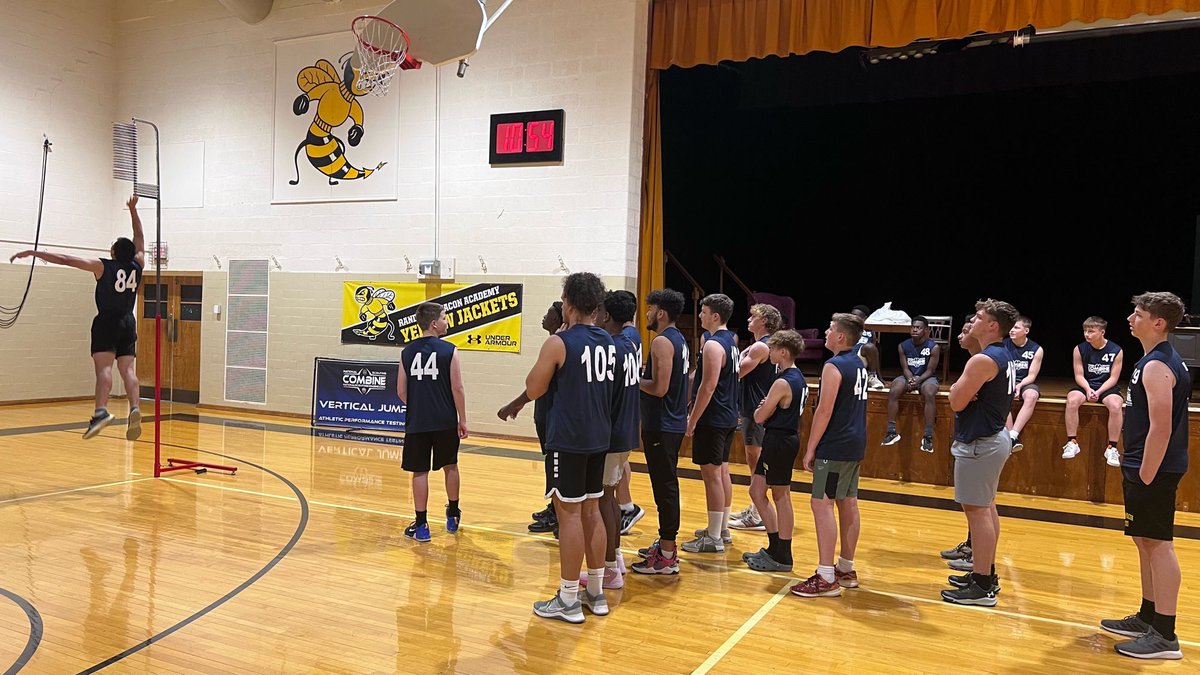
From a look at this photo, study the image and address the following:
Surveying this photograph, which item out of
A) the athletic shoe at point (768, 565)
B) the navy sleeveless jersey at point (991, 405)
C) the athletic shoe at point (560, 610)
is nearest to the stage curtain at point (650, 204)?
the athletic shoe at point (768, 565)

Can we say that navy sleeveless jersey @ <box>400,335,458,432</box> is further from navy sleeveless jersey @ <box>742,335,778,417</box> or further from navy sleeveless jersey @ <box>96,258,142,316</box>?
navy sleeveless jersey @ <box>96,258,142,316</box>

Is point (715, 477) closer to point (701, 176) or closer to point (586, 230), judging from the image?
point (586, 230)

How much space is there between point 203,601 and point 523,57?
26.1ft

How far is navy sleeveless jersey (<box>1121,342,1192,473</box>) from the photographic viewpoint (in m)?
3.91

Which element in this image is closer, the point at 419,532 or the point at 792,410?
the point at 792,410

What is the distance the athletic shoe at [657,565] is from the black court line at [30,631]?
3.11m

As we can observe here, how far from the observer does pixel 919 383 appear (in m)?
8.41

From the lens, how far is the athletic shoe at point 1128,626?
13.7 feet

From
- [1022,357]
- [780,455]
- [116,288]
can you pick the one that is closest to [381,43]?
[116,288]

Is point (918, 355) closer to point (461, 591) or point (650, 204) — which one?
point (650, 204)

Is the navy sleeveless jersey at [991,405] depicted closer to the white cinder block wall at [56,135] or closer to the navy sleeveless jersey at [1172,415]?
the navy sleeveless jersey at [1172,415]

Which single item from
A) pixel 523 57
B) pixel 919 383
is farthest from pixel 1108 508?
pixel 523 57

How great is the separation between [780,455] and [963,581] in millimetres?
1365

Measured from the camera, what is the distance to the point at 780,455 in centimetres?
489
